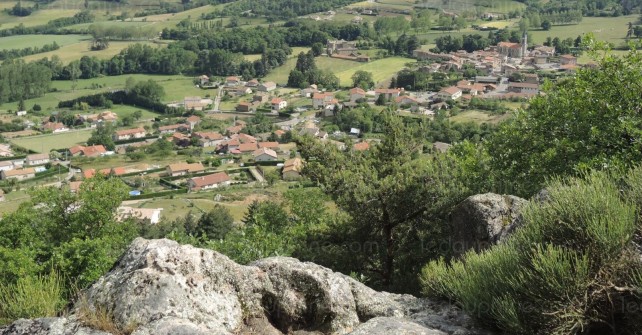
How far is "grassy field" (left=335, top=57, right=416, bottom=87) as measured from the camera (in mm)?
99375

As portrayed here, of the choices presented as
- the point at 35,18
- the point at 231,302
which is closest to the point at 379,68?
the point at 231,302

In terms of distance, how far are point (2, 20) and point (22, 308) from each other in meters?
175

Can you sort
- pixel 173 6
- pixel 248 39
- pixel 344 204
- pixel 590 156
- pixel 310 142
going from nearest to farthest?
1. pixel 590 156
2. pixel 344 204
3. pixel 310 142
4. pixel 248 39
5. pixel 173 6

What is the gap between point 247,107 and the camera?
8775 cm

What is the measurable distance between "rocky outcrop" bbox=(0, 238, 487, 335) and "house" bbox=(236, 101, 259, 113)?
81.6m

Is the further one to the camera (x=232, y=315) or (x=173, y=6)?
(x=173, y=6)

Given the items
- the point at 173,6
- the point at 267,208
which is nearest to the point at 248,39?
the point at 173,6

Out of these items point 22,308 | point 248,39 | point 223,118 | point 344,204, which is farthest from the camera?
point 248,39

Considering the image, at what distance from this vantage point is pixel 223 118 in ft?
283

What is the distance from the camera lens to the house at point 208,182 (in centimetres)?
5506

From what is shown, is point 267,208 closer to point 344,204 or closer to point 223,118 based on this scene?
point 344,204

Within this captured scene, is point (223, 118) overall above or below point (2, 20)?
below

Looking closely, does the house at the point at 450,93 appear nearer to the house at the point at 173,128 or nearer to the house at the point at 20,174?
the house at the point at 173,128

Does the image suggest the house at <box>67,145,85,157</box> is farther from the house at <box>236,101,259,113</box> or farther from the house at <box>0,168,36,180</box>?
the house at <box>236,101,259,113</box>
